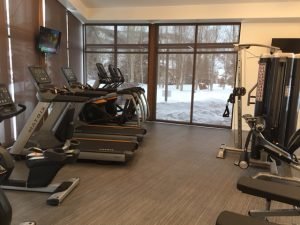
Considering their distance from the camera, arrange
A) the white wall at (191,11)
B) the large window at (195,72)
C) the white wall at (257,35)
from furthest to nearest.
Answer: the large window at (195,72) < the white wall at (257,35) < the white wall at (191,11)

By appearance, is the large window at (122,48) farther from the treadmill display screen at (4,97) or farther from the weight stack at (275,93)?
the treadmill display screen at (4,97)

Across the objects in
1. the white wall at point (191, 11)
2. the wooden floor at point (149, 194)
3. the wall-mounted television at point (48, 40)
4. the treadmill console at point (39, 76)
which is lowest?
the wooden floor at point (149, 194)

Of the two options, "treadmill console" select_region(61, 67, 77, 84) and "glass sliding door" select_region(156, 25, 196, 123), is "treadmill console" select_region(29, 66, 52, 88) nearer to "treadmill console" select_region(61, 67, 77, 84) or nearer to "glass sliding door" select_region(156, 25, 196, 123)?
"treadmill console" select_region(61, 67, 77, 84)

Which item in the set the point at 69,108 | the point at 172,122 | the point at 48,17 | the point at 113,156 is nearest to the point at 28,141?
the point at 69,108

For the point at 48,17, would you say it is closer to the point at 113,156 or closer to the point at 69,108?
the point at 69,108

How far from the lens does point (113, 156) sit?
3869 mm

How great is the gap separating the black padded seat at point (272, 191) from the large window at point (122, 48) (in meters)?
5.88

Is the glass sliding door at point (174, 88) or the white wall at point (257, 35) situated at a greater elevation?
the white wall at point (257, 35)

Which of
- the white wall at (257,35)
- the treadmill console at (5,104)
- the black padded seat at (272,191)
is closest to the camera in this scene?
the black padded seat at (272,191)

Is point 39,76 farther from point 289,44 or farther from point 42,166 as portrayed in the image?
point 289,44

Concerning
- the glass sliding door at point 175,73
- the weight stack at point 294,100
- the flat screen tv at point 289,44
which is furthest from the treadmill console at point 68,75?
the flat screen tv at point 289,44

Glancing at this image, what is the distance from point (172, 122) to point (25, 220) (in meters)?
5.14

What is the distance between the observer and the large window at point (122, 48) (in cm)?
727

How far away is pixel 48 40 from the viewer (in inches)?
216
